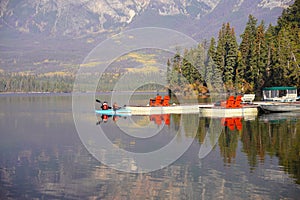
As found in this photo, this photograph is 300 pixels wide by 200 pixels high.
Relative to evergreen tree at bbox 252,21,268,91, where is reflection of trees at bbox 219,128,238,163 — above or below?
below

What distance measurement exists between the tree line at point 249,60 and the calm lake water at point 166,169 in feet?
169

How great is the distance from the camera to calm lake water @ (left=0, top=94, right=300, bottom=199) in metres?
25.5

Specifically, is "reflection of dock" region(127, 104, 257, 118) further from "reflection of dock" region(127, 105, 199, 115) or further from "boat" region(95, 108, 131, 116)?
"boat" region(95, 108, 131, 116)

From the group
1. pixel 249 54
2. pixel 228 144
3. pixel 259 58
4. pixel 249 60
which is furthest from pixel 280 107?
pixel 249 54

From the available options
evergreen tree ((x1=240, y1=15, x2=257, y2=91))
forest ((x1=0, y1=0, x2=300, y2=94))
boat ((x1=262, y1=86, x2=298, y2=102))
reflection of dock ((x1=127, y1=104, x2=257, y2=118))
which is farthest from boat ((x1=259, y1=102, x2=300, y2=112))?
evergreen tree ((x1=240, y1=15, x2=257, y2=91))

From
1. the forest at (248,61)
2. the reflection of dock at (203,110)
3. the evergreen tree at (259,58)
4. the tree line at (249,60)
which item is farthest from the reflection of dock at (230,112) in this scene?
the evergreen tree at (259,58)

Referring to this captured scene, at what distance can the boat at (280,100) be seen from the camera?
6844cm

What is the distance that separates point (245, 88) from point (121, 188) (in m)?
96.8

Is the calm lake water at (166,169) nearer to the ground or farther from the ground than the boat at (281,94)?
nearer to the ground

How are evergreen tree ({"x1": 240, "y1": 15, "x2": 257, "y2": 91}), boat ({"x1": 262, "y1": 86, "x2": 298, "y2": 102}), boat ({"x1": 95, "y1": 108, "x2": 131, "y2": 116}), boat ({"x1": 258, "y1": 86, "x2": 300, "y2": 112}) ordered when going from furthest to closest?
evergreen tree ({"x1": 240, "y1": 15, "x2": 257, "y2": 91}) < boat ({"x1": 262, "y1": 86, "x2": 298, "y2": 102}) < boat ({"x1": 95, "y1": 108, "x2": 131, "y2": 116}) < boat ({"x1": 258, "y1": 86, "x2": 300, "y2": 112})

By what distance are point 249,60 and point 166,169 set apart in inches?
3602

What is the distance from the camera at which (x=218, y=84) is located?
431 ft

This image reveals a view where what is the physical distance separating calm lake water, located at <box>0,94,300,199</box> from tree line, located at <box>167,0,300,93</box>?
169 ft

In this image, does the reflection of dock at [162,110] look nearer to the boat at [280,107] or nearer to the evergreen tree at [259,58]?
the boat at [280,107]
